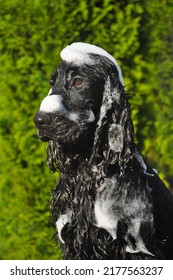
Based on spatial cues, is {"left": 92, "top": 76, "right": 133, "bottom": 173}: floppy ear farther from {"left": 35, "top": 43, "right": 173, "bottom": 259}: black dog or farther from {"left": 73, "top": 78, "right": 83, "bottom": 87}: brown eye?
{"left": 73, "top": 78, "right": 83, "bottom": 87}: brown eye

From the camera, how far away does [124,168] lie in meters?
4.78

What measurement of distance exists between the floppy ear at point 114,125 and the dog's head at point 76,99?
0.02 metres

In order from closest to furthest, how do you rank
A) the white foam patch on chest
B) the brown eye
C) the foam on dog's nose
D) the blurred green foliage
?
the foam on dog's nose < the brown eye < the white foam patch on chest < the blurred green foliage

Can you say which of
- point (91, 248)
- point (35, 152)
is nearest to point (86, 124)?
point (91, 248)

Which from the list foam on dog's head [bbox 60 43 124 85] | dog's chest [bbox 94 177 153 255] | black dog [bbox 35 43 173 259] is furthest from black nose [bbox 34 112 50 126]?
dog's chest [bbox 94 177 153 255]

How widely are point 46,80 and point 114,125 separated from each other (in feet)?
6.11

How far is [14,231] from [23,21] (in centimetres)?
178

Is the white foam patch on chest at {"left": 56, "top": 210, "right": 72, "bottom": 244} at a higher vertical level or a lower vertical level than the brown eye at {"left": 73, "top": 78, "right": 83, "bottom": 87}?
lower

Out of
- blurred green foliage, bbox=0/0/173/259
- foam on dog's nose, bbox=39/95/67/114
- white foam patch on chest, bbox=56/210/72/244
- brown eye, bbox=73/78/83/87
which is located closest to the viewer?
foam on dog's nose, bbox=39/95/67/114

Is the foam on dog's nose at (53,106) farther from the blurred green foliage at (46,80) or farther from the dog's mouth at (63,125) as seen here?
the blurred green foliage at (46,80)

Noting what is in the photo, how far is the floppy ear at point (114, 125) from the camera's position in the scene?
4734 mm

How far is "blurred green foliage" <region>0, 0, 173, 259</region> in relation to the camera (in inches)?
253

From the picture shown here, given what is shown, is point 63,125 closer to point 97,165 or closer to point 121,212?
point 97,165

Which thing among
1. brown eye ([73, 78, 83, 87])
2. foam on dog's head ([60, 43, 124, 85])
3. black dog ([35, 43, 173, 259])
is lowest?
black dog ([35, 43, 173, 259])
